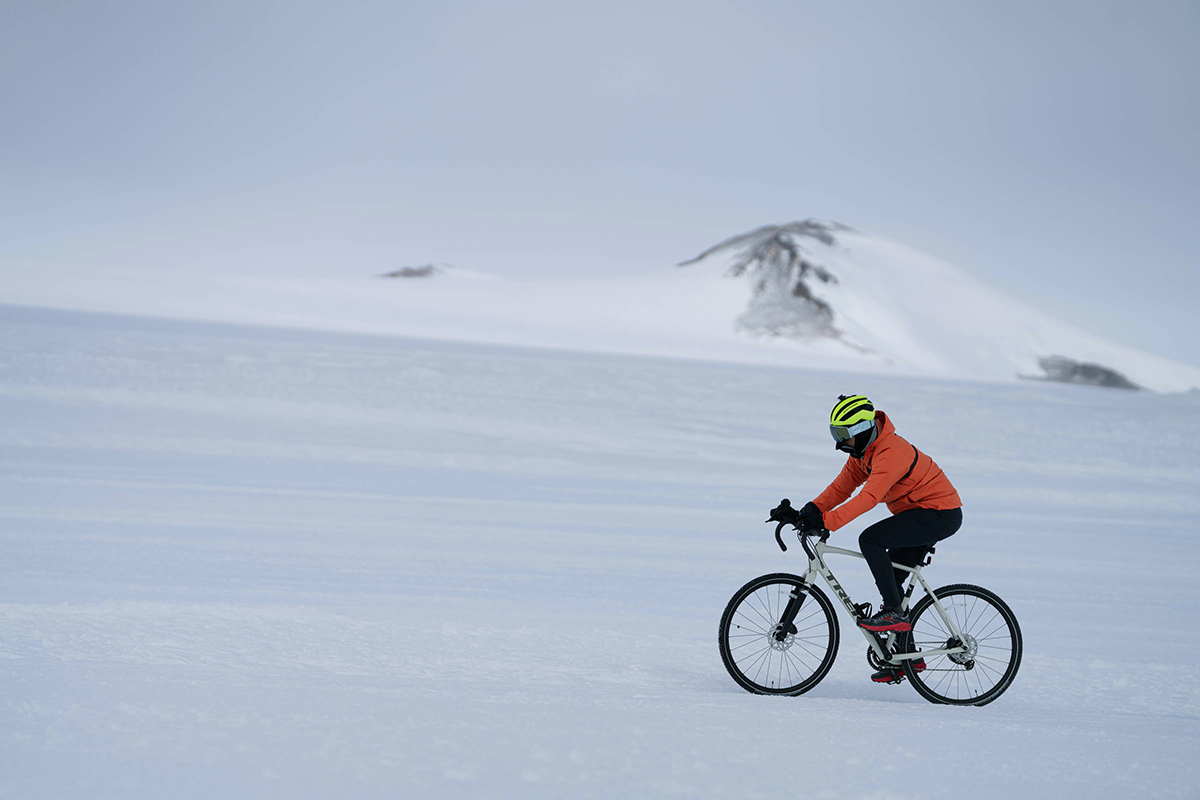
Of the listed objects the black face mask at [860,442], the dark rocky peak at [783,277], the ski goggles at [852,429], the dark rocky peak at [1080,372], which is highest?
the dark rocky peak at [783,277]

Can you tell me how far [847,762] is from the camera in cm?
393

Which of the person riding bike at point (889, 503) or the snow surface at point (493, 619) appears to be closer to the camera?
the snow surface at point (493, 619)

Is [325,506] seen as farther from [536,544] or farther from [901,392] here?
[901,392]

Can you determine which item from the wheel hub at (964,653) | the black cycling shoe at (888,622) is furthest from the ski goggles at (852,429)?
the wheel hub at (964,653)

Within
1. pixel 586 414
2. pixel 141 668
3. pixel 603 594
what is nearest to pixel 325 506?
pixel 603 594

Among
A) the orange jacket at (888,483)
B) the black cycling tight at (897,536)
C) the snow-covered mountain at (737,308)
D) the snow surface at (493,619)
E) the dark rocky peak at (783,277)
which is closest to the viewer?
the snow surface at (493,619)

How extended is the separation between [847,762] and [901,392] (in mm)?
33947

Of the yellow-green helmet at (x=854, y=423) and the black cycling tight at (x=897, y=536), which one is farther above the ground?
the yellow-green helmet at (x=854, y=423)

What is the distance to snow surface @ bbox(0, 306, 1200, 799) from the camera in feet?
12.3

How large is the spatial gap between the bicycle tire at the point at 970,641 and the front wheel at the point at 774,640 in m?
0.49

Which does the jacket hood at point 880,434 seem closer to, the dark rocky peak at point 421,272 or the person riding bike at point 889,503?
the person riding bike at point 889,503

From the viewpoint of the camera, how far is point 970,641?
5180 mm

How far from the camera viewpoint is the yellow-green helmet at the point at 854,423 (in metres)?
4.89

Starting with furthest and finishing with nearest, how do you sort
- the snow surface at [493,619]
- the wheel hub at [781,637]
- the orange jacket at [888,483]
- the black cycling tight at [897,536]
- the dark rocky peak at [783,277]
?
the dark rocky peak at [783,277] < the wheel hub at [781,637] < the black cycling tight at [897,536] < the orange jacket at [888,483] < the snow surface at [493,619]
